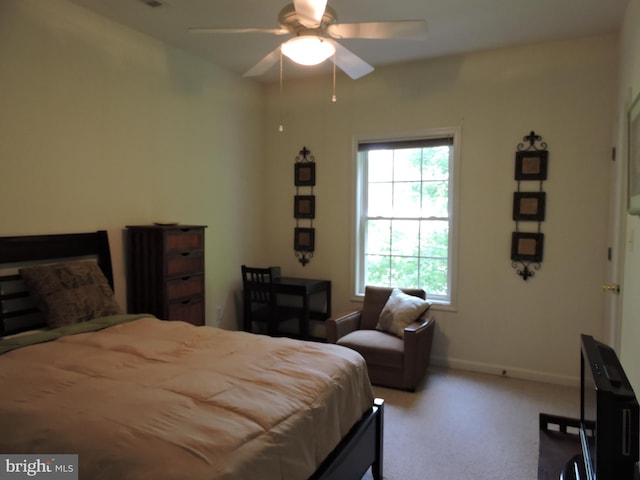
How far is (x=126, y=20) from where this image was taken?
3.22 meters

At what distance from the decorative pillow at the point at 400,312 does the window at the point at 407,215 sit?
46cm

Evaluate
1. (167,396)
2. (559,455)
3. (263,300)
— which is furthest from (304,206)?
(559,455)

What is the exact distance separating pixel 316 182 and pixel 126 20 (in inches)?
89.3

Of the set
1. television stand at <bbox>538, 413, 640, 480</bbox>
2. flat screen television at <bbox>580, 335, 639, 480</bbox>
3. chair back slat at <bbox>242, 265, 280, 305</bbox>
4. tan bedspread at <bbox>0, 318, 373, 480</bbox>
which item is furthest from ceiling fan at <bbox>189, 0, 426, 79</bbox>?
chair back slat at <bbox>242, 265, 280, 305</bbox>

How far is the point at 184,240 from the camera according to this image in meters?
3.41

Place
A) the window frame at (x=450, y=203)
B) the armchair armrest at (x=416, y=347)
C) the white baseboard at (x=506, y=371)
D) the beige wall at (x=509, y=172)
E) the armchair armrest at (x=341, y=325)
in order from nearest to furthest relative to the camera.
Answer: the armchair armrest at (x=416, y=347), the beige wall at (x=509, y=172), the white baseboard at (x=506, y=371), the armchair armrest at (x=341, y=325), the window frame at (x=450, y=203)

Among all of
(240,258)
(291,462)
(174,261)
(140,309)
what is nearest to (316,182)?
(240,258)

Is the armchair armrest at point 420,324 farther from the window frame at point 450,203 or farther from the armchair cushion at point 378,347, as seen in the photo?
the window frame at point 450,203

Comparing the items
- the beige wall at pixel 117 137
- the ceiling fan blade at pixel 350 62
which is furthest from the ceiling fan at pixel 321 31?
the beige wall at pixel 117 137

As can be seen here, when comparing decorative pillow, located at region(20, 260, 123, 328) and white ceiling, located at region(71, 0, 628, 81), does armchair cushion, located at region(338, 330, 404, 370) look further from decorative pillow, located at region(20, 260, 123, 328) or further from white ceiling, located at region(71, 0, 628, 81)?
white ceiling, located at region(71, 0, 628, 81)

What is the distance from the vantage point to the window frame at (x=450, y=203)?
4.00m

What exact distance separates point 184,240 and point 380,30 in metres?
2.11

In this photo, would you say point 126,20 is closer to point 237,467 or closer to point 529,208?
point 237,467

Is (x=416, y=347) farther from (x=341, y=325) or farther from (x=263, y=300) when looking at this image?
(x=263, y=300)
